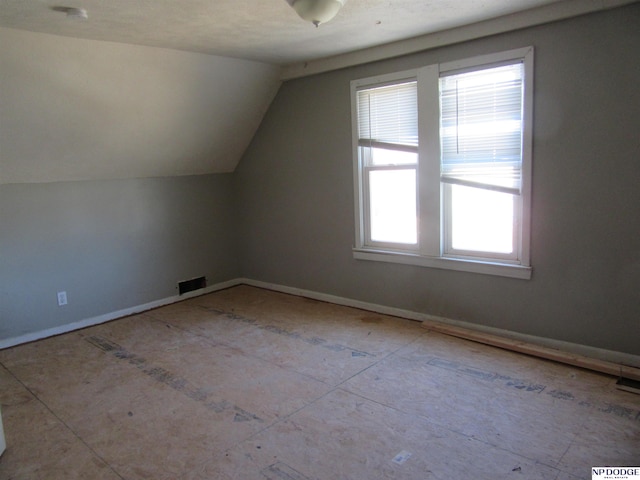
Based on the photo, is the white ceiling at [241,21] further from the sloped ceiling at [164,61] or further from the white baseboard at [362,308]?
the white baseboard at [362,308]

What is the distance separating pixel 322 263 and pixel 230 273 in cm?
137

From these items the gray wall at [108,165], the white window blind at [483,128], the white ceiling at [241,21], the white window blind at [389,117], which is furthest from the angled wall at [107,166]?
the white window blind at [483,128]

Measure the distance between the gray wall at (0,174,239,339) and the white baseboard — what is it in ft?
0.18

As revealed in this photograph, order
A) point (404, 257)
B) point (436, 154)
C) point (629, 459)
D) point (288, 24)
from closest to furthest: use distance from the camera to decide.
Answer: point (629, 459)
point (288, 24)
point (436, 154)
point (404, 257)

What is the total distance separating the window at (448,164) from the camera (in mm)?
3289

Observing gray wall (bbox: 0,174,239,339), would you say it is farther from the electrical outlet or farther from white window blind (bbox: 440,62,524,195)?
white window blind (bbox: 440,62,524,195)

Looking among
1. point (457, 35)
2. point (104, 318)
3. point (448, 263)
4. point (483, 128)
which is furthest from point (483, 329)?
point (104, 318)

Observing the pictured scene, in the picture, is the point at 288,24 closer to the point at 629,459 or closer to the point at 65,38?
the point at 65,38

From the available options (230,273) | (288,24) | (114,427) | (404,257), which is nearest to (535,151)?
(404,257)

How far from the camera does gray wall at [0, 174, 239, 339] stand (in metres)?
3.85

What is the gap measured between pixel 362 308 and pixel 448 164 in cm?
160

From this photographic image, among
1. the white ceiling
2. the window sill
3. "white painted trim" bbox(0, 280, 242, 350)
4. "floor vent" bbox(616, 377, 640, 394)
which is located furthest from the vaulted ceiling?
"white painted trim" bbox(0, 280, 242, 350)

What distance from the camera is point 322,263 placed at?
471 centimetres

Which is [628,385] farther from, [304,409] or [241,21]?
[241,21]
